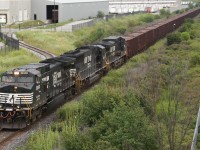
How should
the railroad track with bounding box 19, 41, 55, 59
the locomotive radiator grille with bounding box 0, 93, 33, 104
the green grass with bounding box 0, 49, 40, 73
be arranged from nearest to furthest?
1. the locomotive radiator grille with bounding box 0, 93, 33, 104
2. the green grass with bounding box 0, 49, 40, 73
3. the railroad track with bounding box 19, 41, 55, 59

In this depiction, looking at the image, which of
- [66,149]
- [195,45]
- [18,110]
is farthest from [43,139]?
[195,45]

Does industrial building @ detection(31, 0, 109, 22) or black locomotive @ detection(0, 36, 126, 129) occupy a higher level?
industrial building @ detection(31, 0, 109, 22)

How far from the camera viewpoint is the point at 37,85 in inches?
810

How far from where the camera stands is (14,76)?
808 inches

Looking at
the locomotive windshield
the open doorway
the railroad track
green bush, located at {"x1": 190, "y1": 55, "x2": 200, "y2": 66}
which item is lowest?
the railroad track

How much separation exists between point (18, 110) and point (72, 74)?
7444 millimetres

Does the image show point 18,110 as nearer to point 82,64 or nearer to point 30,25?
point 82,64

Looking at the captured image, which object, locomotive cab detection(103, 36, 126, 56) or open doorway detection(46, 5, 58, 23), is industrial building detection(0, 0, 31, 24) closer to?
open doorway detection(46, 5, 58, 23)

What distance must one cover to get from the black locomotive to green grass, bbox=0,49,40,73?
8.43 meters

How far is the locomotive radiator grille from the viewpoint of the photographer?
64.8 ft

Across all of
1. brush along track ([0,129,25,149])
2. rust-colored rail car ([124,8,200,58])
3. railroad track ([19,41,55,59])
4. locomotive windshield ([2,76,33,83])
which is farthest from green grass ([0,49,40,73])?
brush along track ([0,129,25,149])

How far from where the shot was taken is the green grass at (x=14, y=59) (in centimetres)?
3675

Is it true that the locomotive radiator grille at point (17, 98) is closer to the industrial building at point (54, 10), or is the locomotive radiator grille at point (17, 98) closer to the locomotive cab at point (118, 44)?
the locomotive cab at point (118, 44)

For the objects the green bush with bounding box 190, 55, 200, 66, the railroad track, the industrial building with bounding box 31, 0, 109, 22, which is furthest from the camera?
the industrial building with bounding box 31, 0, 109, 22
